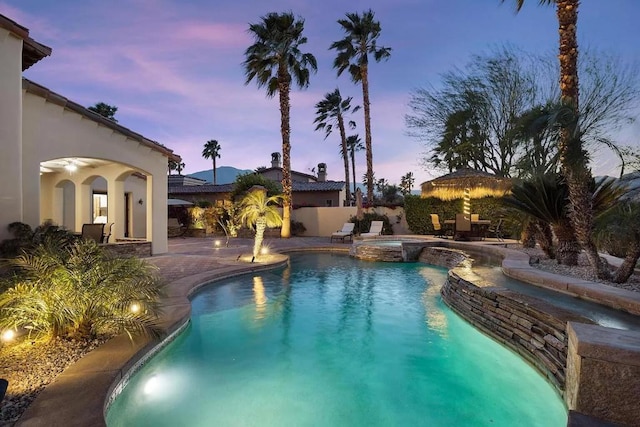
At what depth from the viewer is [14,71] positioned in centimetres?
748

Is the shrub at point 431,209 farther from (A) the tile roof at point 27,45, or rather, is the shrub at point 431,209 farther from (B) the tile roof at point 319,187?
(A) the tile roof at point 27,45

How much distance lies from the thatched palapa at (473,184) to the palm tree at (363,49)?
6.08 m

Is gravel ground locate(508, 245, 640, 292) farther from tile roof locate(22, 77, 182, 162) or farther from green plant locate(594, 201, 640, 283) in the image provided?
tile roof locate(22, 77, 182, 162)

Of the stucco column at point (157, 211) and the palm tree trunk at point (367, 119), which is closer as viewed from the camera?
the stucco column at point (157, 211)

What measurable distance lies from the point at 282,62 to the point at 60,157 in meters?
13.7

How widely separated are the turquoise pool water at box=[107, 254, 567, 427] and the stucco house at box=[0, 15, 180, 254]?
5.15 metres

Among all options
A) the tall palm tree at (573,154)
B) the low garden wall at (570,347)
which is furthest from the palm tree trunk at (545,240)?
the low garden wall at (570,347)

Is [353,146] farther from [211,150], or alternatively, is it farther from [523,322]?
[523,322]

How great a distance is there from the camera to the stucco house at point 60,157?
740cm

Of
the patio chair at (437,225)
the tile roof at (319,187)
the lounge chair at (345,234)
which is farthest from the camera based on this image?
the tile roof at (319,187)

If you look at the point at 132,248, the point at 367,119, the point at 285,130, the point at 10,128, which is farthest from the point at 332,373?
the point at 367,119

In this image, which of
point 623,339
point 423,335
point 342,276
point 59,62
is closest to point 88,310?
point 423,335

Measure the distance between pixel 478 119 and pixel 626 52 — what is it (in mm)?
6776

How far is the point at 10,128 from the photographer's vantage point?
7367 mm
